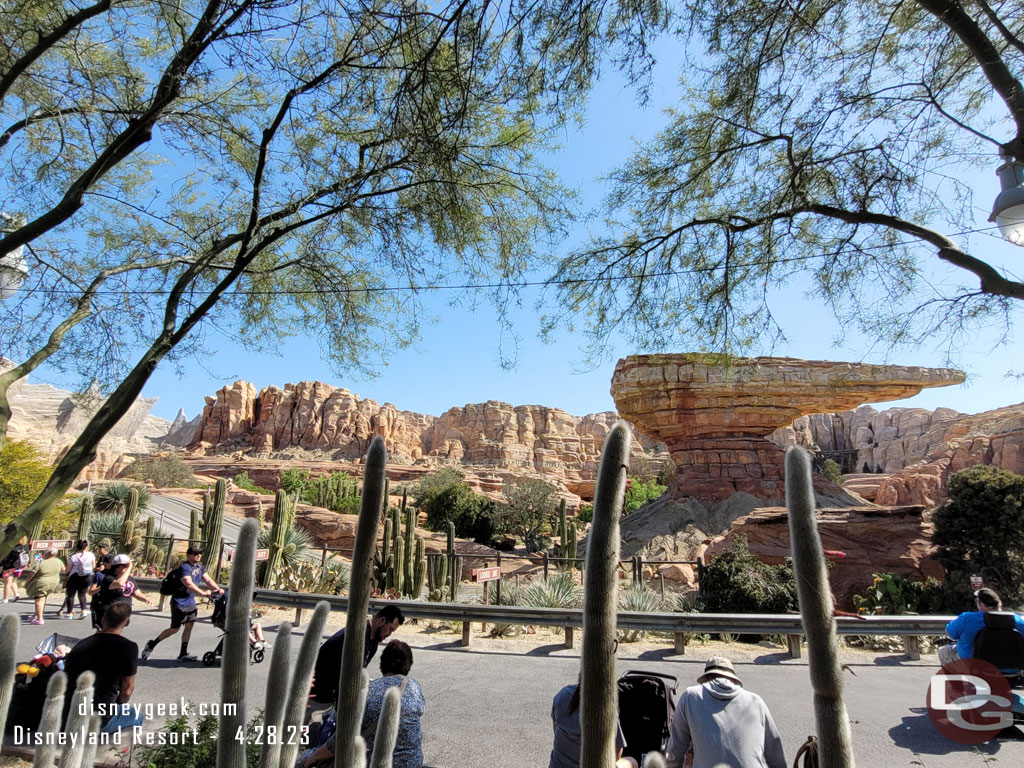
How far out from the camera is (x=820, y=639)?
1.18 metres

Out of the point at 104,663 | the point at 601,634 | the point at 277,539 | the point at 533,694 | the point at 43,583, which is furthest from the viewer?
the point at 277,539

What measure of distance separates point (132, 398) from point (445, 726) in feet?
13.2

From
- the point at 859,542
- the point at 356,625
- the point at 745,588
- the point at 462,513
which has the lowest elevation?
the point at 745,588

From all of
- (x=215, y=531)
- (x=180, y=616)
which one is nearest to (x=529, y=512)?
(x=215, y=531)

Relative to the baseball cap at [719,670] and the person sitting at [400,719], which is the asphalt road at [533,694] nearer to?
the person sitting at [400,719]

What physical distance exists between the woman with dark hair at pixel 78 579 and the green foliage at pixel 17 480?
419 inches

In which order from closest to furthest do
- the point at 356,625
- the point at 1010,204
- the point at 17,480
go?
1. the point at 356,625
2. the point at 1010,204
3. the point at 17,480

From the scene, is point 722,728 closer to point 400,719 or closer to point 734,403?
point 400,719

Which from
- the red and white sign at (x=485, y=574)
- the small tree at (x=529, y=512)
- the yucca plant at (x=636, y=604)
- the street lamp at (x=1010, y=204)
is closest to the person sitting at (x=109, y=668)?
the red and white sign at (x=485, y=574)

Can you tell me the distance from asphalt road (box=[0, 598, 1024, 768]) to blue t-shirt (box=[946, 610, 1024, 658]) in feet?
2.36

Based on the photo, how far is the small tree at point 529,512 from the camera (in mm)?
36625

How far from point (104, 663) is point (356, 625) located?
3.49 m

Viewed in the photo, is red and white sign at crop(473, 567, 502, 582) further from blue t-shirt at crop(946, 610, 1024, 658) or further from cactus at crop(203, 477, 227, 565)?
cactus at crop(203, 477, 227, 565)

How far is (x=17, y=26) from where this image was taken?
481 centimetres
